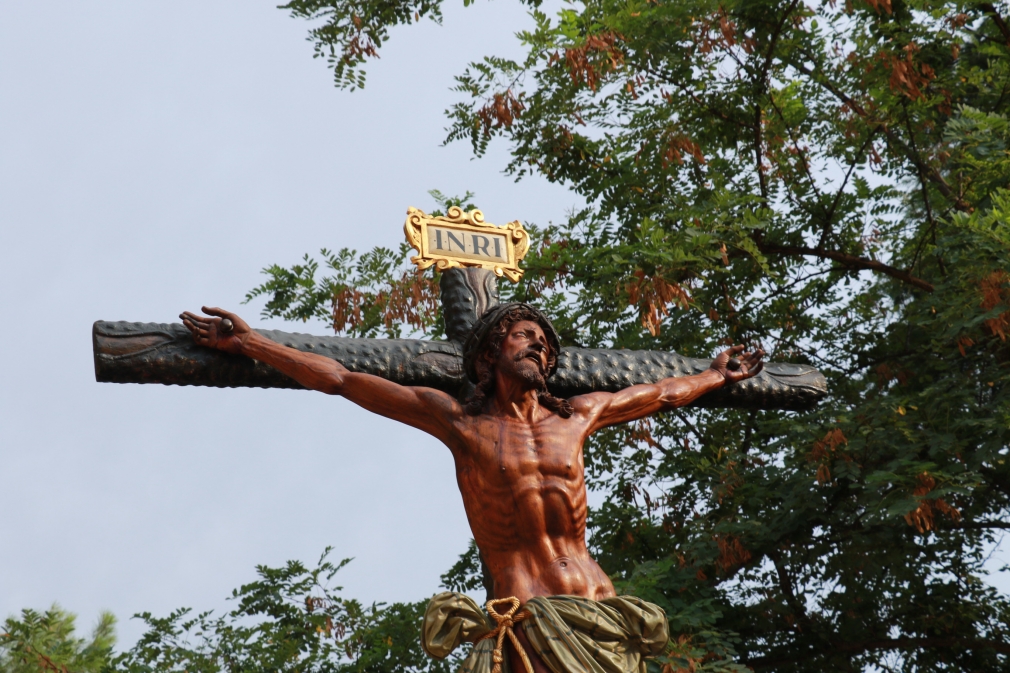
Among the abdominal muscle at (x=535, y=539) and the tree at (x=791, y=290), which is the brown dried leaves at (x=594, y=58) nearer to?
the tree at (x=791, y=290)

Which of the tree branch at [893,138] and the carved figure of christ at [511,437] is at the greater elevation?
the tree branch at [893,138]

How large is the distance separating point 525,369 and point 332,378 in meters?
0.68

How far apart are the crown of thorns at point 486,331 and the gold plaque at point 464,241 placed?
41 centimetres

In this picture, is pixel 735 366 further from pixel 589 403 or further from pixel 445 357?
pixel 445 357

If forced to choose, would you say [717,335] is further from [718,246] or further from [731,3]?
[731,3]

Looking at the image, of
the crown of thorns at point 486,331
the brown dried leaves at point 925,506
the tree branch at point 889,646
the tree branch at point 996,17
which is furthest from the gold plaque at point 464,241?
the tree branch at point 996,17

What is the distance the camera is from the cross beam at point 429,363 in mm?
5254

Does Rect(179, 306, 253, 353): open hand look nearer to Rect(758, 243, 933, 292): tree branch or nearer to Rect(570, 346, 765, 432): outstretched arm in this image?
Rect(570, 346, 765, 432): outstretched arm

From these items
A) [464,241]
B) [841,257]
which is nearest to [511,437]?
[464,241]

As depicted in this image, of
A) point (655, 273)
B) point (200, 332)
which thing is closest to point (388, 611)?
point (655, 273)

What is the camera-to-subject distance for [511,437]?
5.16 metres

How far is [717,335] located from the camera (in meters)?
10.9

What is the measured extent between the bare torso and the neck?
0.03 metres

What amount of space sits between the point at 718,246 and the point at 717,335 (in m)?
1.63
